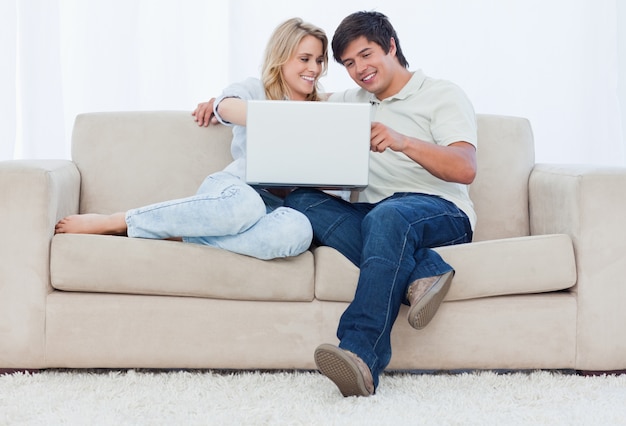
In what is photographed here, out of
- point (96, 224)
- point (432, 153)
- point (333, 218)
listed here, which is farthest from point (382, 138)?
point (96, 224)

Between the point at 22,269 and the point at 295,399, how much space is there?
2.48ft

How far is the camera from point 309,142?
6.06 ft

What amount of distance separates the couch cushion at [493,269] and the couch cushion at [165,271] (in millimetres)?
69

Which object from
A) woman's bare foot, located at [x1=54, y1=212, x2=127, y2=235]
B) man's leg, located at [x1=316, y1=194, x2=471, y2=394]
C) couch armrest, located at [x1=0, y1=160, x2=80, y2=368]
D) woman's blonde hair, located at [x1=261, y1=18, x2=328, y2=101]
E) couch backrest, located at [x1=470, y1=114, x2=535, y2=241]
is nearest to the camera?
man's leg, located at [x1=316, y1=194, x2=471, y2=394]

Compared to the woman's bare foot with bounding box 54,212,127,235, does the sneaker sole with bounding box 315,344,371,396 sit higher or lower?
lower

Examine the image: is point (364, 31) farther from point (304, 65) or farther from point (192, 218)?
point (192, 218)

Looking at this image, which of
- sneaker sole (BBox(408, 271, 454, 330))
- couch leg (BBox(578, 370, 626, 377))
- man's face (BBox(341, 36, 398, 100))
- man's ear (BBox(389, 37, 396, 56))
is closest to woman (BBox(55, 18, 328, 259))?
sneaker sole (BBox(408, 271, 454, 330))

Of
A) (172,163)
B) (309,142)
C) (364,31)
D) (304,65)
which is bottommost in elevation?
(172,163)

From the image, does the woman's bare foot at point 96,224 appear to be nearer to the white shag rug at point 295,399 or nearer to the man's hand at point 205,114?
the white shag rug at point 295,399

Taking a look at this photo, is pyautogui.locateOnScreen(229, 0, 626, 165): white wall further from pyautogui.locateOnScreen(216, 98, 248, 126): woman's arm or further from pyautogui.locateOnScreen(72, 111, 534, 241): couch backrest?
pyautogui.locateOnScreen(216, 98, 248, 126): woman's arm

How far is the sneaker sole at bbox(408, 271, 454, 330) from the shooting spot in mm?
1659

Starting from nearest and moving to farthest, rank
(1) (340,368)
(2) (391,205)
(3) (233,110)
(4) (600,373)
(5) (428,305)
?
(1) (340,368) < (5) (428,305) < (2) (391,205) < (4) (600,373) < (3) (233,110)

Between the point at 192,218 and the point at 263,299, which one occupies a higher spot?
the point at 192,218

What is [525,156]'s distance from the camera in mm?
2398
